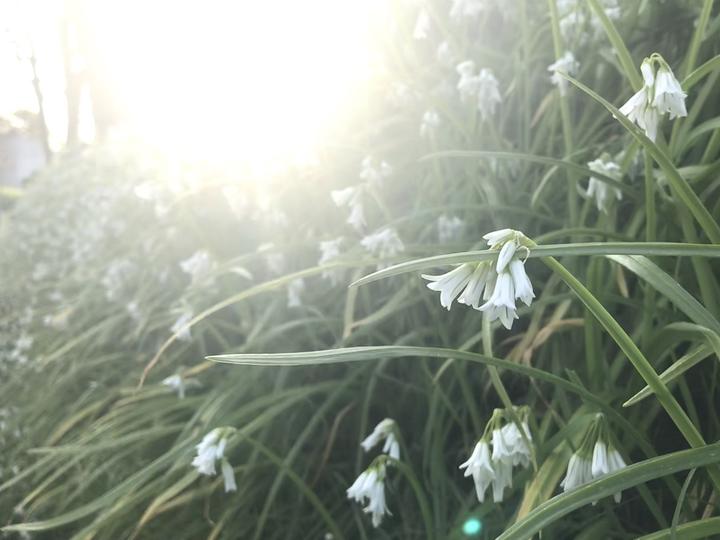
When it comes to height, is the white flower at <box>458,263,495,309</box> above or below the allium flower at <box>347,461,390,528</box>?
above

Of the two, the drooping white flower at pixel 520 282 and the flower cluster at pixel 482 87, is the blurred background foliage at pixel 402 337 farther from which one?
the drooping white flower at pixel 520 282

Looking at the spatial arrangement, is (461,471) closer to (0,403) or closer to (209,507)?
(209,507)

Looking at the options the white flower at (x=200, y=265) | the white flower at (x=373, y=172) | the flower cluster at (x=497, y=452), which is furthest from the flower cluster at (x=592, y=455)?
the white flower at (x=200, y=265)

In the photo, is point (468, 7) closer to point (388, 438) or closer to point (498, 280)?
point (388, 438)

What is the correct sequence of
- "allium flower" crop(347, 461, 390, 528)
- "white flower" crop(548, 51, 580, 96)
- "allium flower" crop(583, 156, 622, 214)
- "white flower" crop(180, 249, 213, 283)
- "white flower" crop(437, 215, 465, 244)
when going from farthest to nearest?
"white flower" crop(180, 249, 213, 283)
"white flower" crop(437, 215, 465, 244)
"white flower" crop(548, 51, 580, 96)
"allium flower" crop(583, 156, 622, 214)
"allium flower" crop(347, 461, 390, 528)

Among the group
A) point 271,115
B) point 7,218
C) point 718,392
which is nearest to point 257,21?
point 271,115

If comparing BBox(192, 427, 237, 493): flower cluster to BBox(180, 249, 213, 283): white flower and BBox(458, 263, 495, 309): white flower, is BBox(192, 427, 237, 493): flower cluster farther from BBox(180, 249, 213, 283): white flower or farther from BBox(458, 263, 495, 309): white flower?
BBox(180, 249, 213, 283): white flower

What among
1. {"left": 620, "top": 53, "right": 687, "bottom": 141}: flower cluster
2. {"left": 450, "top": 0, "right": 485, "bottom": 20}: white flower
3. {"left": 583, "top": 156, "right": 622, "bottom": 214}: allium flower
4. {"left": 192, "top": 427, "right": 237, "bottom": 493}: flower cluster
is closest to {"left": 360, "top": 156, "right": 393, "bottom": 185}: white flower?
{"left": 450, "top": 0, "right": 485, "bottom": 20}: white flower
